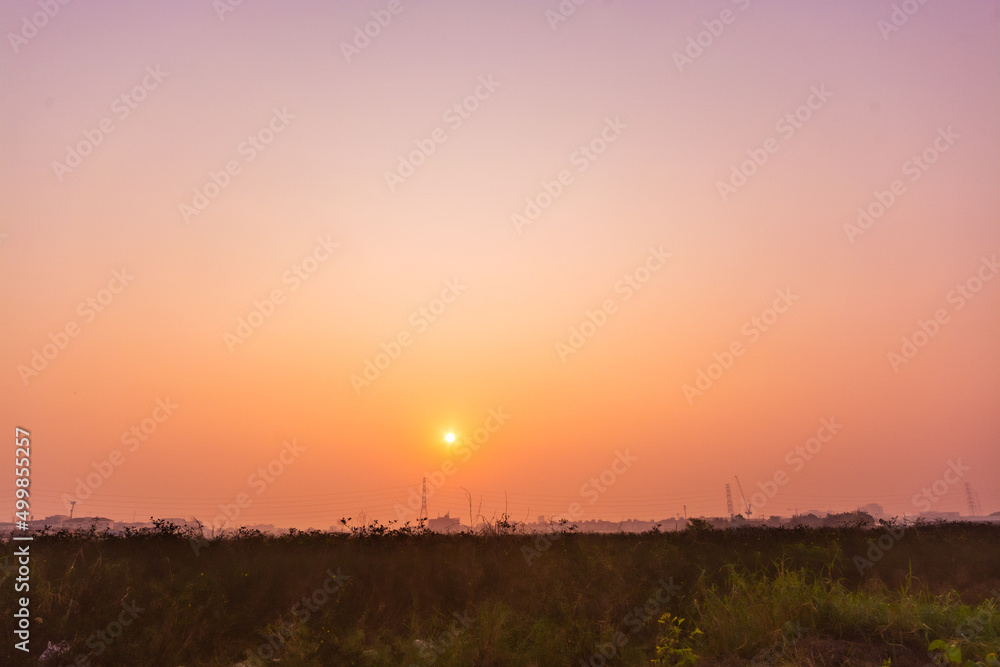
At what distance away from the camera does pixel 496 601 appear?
17.2 meters

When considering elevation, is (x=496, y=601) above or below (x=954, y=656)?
above

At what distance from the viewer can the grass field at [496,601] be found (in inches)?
341

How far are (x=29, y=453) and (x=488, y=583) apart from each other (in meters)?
12.4

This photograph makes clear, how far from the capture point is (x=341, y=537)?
22.4 metres

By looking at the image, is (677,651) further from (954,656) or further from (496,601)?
(496,601)

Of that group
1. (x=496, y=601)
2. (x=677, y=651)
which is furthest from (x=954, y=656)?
(x=496, y=601)

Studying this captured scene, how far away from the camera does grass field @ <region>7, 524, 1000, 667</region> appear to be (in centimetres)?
866

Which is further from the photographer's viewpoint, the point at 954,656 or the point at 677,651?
the point at 677,651

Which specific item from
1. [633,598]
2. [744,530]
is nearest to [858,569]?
[744,530]

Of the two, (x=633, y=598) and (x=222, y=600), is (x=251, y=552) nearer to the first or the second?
(x=222, y=600)

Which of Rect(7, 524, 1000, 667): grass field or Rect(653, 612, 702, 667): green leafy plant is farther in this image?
Rect(653, 612, 702, 667): green leafy plant

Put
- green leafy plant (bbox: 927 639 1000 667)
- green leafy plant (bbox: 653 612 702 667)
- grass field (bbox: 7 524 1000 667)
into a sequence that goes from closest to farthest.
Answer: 1. green leafy plant (bbox: 927 639 1000 667)
2. grass field (bbox: 7 524 1000 667)
3. green leafy plant (bbox: 653 612 702 667)

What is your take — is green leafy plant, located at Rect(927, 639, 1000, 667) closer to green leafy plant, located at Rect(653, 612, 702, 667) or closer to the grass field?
the grass field

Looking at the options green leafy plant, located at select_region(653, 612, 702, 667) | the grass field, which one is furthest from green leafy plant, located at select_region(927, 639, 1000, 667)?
green leafy plant, located at select_region(653, 612, 702, 667)
